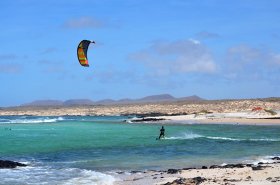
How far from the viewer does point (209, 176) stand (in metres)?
18.1

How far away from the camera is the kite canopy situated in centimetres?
1989

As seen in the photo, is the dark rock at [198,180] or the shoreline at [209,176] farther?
the dark rock at [198,180]

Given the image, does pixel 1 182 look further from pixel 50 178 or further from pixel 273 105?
pixel 273 105

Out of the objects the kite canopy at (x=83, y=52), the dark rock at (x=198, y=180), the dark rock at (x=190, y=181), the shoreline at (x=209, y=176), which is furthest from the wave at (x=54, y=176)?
the kite canopy at (x=83, y=52)

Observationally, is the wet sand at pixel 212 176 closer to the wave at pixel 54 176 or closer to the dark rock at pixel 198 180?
the dark rock at pixel 198 180

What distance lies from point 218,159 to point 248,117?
177 feet

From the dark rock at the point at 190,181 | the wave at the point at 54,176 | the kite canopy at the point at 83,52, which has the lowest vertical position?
the wave at the point at 54,176

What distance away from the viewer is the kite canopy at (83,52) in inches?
783

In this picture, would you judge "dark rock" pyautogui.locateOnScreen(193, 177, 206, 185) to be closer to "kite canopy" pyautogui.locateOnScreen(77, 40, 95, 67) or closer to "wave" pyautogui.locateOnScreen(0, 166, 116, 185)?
"wave" pyautogui.locateOnScreen(0, 166, 116, 185)

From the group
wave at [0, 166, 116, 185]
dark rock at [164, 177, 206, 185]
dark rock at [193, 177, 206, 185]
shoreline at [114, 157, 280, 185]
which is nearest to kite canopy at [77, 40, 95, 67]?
wave at [0, 166, 116, 185]

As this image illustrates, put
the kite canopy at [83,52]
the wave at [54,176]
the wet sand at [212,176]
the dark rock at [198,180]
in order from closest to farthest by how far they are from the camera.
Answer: the wet sand at [212,176] < the dark rock at [198,180] < the wave at [54,176] < the kite canopy at [83,52]

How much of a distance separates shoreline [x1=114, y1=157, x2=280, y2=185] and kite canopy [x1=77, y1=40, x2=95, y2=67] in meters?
4.50

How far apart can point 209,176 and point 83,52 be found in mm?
6766

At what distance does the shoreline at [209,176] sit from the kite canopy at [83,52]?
4.50 metres
